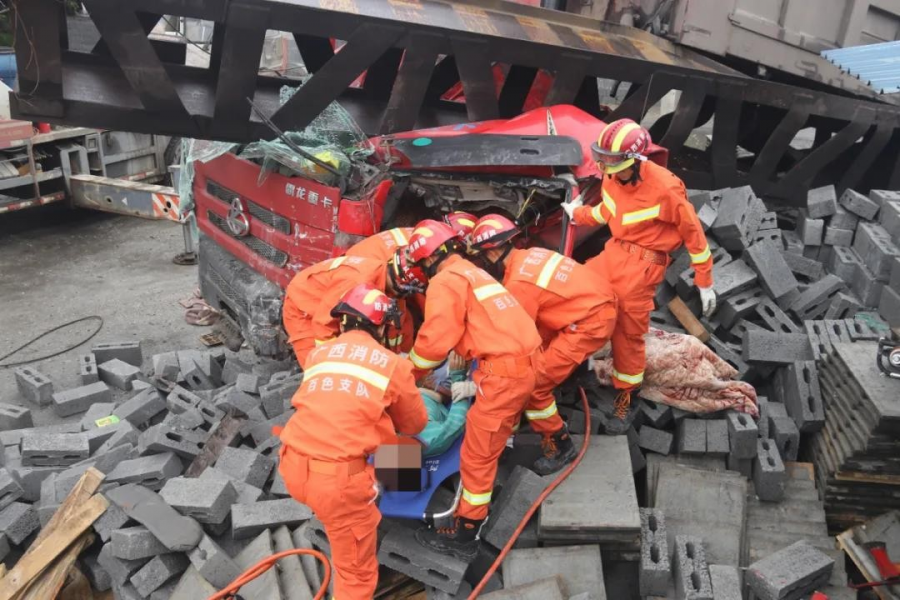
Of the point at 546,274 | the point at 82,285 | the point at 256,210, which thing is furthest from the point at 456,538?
the point at 82,285

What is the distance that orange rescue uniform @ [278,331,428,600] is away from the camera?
333 centimetres

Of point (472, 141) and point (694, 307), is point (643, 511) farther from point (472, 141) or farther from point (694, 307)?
point (472, 141)

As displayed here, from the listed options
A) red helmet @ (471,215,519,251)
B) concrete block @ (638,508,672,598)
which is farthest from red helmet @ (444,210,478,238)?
concrete block @ (638,508,672,598)

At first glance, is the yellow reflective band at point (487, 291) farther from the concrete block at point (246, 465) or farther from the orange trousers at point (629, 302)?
the concrete block at point (246, 465)

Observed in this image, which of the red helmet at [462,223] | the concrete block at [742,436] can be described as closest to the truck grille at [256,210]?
the red helmet at [462,223]

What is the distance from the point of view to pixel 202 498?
4.20 metres

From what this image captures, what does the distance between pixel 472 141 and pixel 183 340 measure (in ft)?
13.1

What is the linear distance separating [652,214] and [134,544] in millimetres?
3527

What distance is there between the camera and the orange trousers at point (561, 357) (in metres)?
4.38

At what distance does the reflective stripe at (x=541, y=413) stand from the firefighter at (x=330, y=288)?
3.11 ft

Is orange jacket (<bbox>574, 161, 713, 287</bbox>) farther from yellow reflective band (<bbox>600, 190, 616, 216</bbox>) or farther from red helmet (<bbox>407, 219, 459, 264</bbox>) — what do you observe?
red helmet (<bbox>407, 219, 459, 264</bbox>)

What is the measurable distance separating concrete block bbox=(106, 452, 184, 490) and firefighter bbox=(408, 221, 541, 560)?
69.0 inches

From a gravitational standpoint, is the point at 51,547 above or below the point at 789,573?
below

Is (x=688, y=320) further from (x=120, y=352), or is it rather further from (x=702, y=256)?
(x=120, y=352)
